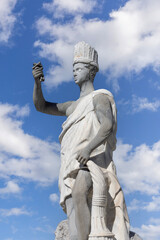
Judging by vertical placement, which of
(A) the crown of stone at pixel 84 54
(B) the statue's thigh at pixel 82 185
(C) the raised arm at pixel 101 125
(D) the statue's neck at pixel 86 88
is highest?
(A) the crown of stone at pixel 84 54

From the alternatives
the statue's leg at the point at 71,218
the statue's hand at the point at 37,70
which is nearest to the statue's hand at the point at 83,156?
the statue's leg at the point at 71,218

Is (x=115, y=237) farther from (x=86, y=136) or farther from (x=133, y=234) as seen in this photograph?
(x=86, y=136)

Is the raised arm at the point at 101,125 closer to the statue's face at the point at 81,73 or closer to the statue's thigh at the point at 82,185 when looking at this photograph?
the statue's thigh at the point at 82,185

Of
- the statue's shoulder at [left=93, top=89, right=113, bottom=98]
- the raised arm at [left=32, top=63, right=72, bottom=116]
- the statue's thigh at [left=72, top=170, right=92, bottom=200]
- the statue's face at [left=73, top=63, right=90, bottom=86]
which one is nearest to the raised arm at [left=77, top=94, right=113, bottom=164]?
the statue's shoulder at [left=93, top=89, right=113, bottom=98]

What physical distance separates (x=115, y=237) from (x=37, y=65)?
11.7 feet

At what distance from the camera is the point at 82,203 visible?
6453 millimetres

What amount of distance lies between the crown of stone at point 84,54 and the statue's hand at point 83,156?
78.7 inches

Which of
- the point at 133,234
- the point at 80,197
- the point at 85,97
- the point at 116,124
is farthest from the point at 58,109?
the point at 133,234

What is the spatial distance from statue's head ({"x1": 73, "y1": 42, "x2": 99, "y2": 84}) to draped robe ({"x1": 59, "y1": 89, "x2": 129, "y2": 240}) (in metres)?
0.46

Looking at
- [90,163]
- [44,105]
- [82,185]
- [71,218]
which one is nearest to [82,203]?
[82,185]

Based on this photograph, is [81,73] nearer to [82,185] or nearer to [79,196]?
[82,185]

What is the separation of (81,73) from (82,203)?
2.63m

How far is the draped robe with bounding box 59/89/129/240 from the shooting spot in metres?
6.64

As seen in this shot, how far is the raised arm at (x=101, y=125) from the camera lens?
657cm
